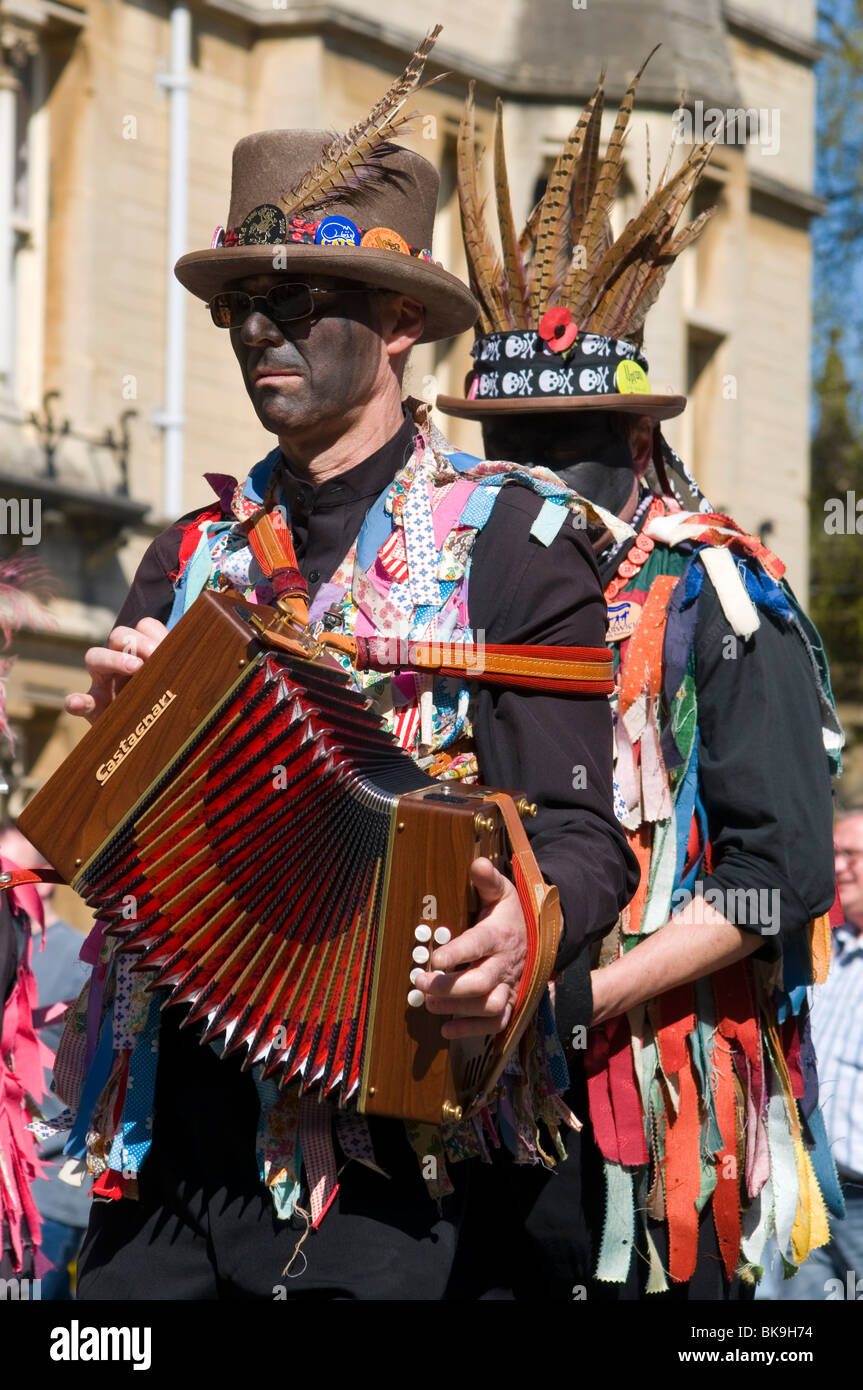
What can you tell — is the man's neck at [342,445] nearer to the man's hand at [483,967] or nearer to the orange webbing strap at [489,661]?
the orange webbing strap at [489,661]

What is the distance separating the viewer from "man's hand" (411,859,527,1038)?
2.92m

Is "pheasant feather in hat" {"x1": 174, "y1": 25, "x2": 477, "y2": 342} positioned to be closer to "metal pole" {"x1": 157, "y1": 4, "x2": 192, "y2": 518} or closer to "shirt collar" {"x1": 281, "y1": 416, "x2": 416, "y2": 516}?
"shirt collar" {"x1": 281, "y1": 416, "x2": 416, "y2": 516}

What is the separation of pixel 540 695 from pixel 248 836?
49 centimetres

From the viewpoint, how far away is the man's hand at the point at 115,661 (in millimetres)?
3305

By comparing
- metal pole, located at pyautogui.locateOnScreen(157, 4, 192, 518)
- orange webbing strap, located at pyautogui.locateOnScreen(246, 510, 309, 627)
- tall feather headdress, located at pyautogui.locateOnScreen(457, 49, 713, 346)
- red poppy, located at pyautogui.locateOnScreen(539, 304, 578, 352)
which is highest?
metal pole, located at pyautogui.locateOnScreen(157, 4, 192, 518)

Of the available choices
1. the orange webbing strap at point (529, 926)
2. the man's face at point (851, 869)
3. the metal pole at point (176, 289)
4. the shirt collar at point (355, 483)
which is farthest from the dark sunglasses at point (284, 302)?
the metal pole at point (176, 289)

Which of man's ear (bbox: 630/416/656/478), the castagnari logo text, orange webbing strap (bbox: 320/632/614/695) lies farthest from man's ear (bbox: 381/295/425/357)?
man's ear (bbox: 630/416/656/478)

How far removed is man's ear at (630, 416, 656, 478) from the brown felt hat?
113 cm

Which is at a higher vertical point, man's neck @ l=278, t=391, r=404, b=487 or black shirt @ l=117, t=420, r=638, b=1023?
man's neck @ l=278, t=391, r=404, b=487

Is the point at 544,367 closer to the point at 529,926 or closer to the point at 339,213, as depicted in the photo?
the point at 339,213

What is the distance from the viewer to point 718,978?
4305 millimetres

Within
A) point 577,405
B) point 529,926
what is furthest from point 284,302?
point 577,405
